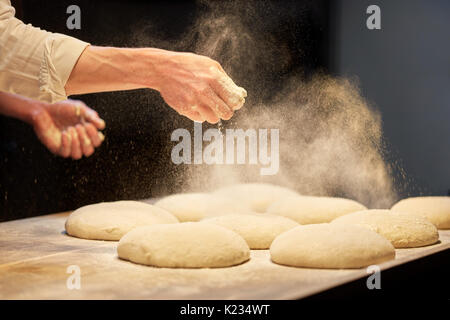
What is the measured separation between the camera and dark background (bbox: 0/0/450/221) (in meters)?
3.15

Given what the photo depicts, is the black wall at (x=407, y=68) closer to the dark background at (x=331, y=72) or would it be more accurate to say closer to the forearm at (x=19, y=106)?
the dark background at (x=331, y=72)

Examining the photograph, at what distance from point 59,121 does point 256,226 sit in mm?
931

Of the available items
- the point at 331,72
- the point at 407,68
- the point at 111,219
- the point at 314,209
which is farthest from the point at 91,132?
the point at 407,68

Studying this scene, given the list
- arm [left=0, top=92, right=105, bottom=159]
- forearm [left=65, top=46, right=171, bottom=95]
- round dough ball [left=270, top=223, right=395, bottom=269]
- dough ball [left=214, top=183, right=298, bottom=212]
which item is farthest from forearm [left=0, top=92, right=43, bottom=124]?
round dough ball [left=270, top=223, right=395, bottom=269]

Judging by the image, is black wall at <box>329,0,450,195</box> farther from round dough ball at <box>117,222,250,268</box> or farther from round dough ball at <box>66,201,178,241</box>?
round dough ball at <box>117,222,250,268</box>

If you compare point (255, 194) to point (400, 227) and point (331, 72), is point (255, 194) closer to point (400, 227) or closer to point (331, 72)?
point (331, 72)

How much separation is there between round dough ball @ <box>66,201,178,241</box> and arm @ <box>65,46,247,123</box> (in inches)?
19.5

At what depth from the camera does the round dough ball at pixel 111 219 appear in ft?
7.89

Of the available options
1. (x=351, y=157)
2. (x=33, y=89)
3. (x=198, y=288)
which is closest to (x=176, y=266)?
(x=198, y=288)

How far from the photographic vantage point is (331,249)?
1890 millimetres

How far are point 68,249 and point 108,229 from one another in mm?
232

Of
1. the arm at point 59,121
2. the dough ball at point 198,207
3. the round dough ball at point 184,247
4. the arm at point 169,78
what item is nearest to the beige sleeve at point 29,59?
the arm at point 169,78

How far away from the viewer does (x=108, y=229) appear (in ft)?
7.87
